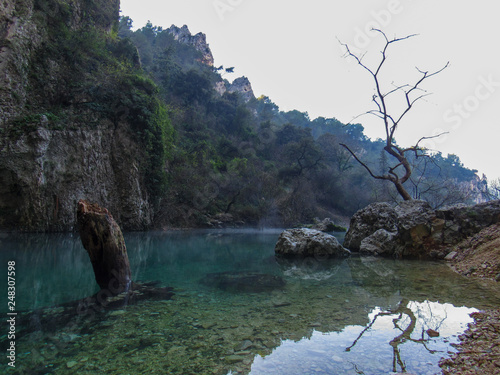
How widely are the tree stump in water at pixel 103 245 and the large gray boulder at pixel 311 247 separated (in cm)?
560

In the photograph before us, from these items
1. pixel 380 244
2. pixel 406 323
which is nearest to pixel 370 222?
pixel 380 244

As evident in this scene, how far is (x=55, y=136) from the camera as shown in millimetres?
15766

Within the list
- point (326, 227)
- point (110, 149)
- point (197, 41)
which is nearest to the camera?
point (110, 149)

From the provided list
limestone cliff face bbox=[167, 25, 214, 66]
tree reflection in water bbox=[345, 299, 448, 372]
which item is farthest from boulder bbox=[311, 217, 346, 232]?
limestone cliff face bbox=[167, 25, 214, 66]

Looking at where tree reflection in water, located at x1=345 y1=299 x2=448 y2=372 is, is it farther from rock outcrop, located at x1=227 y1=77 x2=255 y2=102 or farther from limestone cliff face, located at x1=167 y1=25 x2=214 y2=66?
rock outcrop, located at x1=227 y1=77 x2=255 y2=102

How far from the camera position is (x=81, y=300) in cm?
398

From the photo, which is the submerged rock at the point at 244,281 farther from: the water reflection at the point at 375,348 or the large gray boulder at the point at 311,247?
the large gray boulder at the point at 311,247

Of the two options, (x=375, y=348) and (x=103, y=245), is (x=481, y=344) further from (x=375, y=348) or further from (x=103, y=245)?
(x=103, y=245)

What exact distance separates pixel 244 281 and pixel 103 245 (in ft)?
8.46

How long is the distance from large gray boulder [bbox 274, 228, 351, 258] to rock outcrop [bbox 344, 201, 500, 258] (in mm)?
1066

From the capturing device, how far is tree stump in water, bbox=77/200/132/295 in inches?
173

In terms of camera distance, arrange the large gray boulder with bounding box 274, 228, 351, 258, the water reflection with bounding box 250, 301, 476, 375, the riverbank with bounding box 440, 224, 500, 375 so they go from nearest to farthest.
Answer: the riverbank with bounding box 440, 224, 500, 375
the water reflection with bounding box 250, 301, 476, 375
the large gray boulder with bounding box 274, 228, 351, 258

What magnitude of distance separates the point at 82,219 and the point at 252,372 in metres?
3.54

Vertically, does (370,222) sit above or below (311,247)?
above
